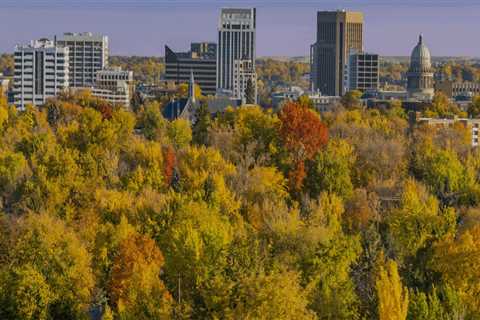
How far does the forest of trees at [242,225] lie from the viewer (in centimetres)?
3475

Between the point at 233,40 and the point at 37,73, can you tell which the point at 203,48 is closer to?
the point at 233,40

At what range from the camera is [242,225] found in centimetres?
4544

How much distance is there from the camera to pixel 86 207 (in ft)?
166

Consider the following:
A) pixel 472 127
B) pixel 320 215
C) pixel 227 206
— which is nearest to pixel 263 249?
pixel 320 215

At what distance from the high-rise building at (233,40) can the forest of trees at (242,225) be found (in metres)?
81.5

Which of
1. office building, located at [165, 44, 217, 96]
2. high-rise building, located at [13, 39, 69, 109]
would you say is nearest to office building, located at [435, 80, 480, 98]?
office building, located at [165, 44, 217, 96]

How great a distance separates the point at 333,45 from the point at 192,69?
99.4 feet

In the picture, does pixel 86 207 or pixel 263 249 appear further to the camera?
pixel 86 207

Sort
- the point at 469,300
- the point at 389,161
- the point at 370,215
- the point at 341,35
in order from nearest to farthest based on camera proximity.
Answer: the point at 469,300
the point at 370,215
the point at 389,161
the point at 341,35

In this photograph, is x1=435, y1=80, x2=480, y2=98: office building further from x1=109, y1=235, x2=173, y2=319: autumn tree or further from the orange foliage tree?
x1=109, y1=235, x2=173, y2=319: autumn tree

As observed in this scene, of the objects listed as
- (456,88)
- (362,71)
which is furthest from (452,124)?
(456,88)

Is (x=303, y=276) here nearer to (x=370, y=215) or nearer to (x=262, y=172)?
(x=370, y=215)

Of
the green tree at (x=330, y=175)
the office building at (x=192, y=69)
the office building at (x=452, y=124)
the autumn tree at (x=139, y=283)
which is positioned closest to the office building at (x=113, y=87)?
the office building at (x=192, y=69)

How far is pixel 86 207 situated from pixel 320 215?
25.7 feet
